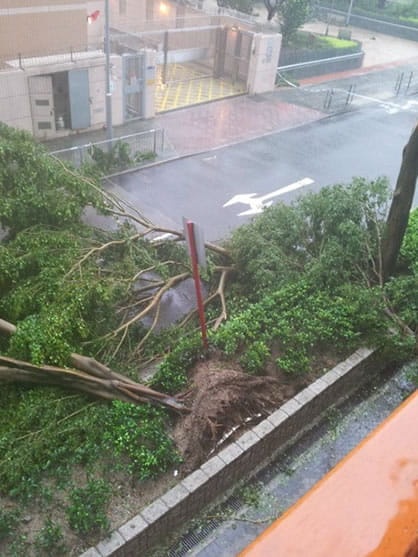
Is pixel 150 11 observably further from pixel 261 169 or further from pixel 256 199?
pixel 256 199

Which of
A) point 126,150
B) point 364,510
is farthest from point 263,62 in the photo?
point 364,510

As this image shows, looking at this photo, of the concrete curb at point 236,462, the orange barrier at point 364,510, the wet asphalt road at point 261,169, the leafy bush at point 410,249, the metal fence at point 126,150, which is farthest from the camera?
the metal fence at point 126,150

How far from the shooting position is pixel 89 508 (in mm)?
4863

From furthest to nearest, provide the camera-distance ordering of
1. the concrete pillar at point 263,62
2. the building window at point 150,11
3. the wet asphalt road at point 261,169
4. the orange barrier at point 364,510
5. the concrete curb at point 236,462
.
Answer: the building window at point 150,11 < the concrete pillar at point 263,62 < the wet asphalt road at point 261,169 < the concrete curb at point 236,462 < the orange barrier at point 364,510

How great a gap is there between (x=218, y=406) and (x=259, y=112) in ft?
56.8

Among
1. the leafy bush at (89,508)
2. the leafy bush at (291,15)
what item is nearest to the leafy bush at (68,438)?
the leafy bush at (89,508)

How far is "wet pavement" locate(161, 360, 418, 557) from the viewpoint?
5.35 meters

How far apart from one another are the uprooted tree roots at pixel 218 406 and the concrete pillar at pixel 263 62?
1858cm

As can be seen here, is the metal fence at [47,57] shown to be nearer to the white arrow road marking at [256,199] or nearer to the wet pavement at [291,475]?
the white arrow road marking at [256,199]

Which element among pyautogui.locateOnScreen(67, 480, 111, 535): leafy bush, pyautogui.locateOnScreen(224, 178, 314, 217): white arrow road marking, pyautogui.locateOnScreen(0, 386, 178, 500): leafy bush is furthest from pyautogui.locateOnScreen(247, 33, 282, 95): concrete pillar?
pyautogui.locateOnScreen(67, 480, 111, 535): leafy bush

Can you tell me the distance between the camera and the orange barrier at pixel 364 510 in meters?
2.03

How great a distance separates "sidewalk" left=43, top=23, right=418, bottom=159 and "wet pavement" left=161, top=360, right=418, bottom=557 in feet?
39.4

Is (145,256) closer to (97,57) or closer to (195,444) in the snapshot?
(195,444)

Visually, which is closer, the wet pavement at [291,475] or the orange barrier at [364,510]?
the orange barrier at [364,510]
